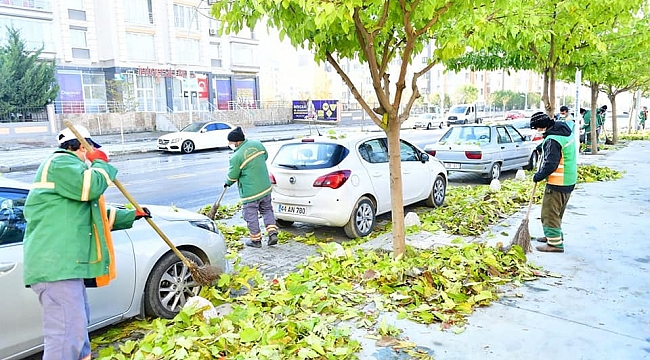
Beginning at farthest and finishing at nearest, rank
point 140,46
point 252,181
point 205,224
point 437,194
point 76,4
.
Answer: point 140,46
point 76,4
point 437,194
point 252,181
point 205,224

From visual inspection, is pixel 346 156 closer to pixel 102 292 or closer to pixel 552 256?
pixel 552 256

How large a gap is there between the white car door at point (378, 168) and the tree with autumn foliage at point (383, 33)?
75.3 inches

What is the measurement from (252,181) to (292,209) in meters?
0.82

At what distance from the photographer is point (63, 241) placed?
10.6ft

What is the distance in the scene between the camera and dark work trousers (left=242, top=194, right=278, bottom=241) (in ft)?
23.0

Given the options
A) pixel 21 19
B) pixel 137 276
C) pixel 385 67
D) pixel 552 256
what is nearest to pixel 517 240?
pixel 552 256

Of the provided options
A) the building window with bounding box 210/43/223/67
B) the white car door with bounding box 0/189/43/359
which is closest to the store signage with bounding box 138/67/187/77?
the building window with bounding box 210/43/223/67

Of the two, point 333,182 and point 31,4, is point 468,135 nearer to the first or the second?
point 333,182

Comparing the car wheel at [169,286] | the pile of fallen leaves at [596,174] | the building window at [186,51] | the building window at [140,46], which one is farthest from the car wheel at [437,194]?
the building window at [186,51]

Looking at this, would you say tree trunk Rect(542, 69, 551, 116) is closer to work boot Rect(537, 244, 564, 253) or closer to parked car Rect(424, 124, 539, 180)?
parked car Rect(424, 124, 539, 180)

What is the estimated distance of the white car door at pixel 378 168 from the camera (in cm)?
764

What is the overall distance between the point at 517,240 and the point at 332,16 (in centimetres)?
367

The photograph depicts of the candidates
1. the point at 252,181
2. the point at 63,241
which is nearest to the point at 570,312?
the point at 63,241

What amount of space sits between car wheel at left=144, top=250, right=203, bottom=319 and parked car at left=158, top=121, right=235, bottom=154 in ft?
62.7
